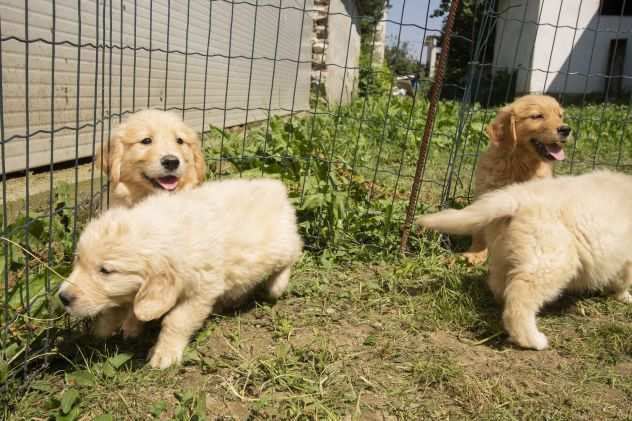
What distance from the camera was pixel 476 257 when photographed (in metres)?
3.99

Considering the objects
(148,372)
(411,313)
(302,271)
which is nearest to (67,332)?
(148,372)

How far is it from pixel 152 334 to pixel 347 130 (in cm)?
494

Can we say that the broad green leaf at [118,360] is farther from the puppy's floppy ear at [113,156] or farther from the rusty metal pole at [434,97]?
the rusty metal pole at [434,97]

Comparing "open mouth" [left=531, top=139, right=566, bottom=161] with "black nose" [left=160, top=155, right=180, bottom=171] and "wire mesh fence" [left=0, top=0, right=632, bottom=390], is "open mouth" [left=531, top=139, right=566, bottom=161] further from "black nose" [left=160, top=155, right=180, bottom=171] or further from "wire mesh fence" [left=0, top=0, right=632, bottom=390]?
"black nose" [left=160, top=155, right=180, bottom=171]

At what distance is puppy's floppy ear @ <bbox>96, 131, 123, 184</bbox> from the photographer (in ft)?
11.4

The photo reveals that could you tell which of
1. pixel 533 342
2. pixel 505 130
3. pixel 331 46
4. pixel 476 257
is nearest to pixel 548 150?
pixel 505 130

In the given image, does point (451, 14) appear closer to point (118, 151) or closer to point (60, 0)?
point (118, 151)

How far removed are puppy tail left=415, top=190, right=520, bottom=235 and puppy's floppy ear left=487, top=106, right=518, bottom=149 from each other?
1.73m

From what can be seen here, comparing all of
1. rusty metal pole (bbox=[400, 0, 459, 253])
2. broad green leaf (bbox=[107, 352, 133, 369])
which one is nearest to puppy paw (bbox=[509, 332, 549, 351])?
rusty metal pole (bbox=[400, 0, 459, 253])

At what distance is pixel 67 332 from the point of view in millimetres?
2619

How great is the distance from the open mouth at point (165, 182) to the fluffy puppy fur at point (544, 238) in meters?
1.71

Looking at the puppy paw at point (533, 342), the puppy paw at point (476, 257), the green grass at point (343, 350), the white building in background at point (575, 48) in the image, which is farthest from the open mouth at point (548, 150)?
the white building in background at point (575, 48)

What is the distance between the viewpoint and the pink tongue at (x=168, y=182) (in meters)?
3.50

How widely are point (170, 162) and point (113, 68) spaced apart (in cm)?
275
